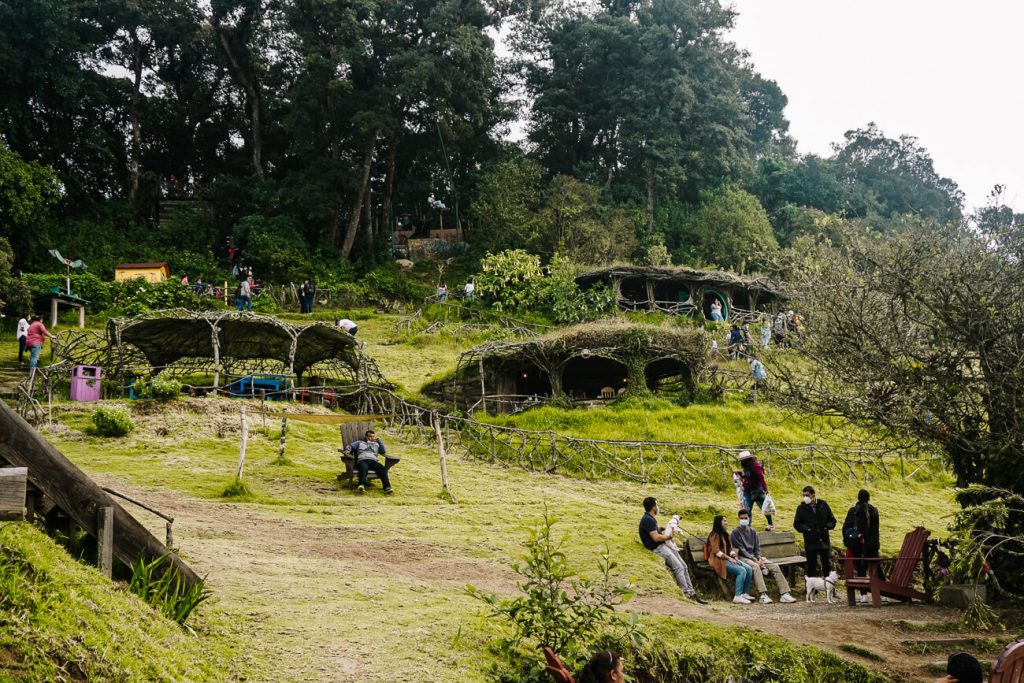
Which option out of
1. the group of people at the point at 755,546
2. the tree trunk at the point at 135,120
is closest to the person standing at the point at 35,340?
the group of people at the point at 755,546

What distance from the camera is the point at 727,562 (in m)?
12.0

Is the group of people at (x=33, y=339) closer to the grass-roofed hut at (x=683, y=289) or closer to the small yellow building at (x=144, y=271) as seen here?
the small yellow building at (x=144, y=271)

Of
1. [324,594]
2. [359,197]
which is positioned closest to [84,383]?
[324,594]

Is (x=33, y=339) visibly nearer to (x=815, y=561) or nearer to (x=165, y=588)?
(x=165, y=588)

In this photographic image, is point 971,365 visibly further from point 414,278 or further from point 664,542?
point 414,278

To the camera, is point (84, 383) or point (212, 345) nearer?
point (84, 383)

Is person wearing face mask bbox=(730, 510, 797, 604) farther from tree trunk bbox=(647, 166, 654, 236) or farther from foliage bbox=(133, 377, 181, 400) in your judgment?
tree trunk bbox=(647, 166, 654, 236)

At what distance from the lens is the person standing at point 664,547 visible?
11.8 meters

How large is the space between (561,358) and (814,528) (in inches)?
569

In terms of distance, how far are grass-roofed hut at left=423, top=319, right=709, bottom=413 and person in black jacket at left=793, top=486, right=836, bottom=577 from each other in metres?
13.4

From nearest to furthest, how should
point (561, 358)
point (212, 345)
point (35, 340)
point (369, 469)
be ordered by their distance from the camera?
1. point (369, 469)
2. point (35, 340)
3. point (212, 345)
4. point (561, 358)

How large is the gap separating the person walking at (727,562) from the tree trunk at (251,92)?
44.3 m

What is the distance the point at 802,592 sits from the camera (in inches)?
514

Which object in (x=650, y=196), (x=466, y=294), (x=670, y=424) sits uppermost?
(x=650, y=196)
